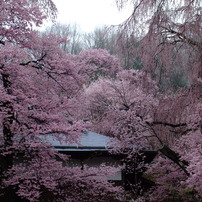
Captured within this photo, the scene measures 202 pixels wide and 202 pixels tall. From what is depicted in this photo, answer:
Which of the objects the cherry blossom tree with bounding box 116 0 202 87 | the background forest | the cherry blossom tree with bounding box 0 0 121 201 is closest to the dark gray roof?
the background forest

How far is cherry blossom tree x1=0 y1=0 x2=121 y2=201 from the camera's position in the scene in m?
4.55

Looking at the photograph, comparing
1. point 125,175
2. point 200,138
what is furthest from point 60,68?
point 125,175

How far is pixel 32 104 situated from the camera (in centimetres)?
483

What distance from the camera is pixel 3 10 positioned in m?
4.61

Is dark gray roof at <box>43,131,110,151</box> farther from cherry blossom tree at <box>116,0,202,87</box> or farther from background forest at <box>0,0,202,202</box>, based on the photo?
cherry blossom tree at <box>116,0,202,87</box>

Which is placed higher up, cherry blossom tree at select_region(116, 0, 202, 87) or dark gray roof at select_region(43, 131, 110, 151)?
cherry blossom tree at select_region(116, 0, 202, 87)

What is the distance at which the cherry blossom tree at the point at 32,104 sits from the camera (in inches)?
179

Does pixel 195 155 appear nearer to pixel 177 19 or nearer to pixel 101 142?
pixel 177 19

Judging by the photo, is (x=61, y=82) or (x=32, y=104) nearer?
(x=32, y=104)

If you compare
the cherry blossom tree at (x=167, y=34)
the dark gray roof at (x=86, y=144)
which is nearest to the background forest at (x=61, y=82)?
the cherry blossom tree at (x=167, y=34)

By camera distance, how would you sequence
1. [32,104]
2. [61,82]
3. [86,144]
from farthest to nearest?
[86,144], [61,82], [32,104]

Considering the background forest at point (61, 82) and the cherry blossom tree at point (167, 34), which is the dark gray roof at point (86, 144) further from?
the cherry blossom tree at point (167, 34)

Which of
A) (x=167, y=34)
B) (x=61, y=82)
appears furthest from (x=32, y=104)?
(x=167, y=34)

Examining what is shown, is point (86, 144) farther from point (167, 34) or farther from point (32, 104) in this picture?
point (167, 34)
